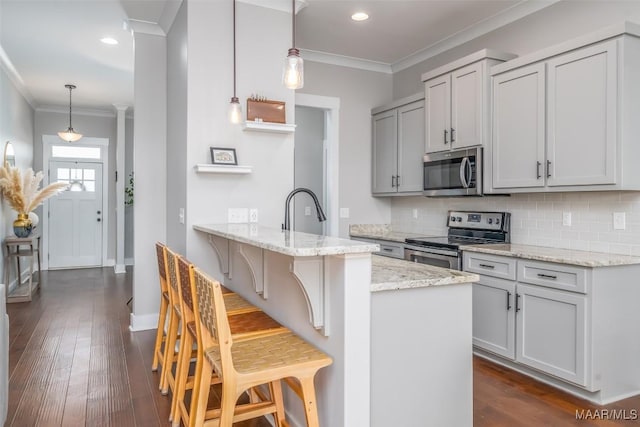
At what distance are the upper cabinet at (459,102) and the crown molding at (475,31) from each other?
402 mm

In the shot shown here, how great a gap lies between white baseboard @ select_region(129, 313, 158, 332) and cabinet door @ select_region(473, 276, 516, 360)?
290 centimetres

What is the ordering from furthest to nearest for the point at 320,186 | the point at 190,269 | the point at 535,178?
the point at 320,186 < the point at 535,178 < the point at 190,269

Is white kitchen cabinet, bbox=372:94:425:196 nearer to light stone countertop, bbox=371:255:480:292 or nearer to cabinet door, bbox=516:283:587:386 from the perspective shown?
cabinet door, bbox=516:283:587:386

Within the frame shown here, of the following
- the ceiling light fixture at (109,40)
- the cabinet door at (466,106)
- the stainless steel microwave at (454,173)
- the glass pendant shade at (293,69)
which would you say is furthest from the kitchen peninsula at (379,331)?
the ceiling light fixture at (109,40)

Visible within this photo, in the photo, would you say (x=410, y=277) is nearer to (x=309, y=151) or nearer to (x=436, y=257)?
(x=436, y=257)

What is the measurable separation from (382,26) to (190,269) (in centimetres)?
316

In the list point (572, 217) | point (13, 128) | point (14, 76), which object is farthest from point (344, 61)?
point (13, 128)

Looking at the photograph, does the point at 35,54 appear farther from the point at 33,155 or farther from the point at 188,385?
the point at 188,385

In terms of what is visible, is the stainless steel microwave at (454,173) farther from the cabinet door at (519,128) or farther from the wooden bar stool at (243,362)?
the wooden bar stool at (243,362)

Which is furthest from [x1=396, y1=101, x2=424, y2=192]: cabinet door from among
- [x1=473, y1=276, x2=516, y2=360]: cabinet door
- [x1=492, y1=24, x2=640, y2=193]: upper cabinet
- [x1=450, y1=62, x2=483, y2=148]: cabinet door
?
[x1=473, y1=276, x2=516, y2=360]: cabinet door

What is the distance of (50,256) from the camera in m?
8.05

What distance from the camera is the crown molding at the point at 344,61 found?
188 inches

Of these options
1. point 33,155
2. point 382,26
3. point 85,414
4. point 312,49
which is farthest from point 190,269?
point 33,155

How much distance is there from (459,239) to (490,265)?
80 centimetres
